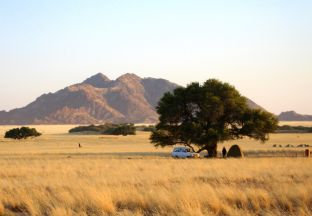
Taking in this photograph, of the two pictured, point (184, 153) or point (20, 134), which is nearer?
point (184, 153)

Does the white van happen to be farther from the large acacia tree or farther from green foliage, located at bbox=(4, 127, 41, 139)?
green foliage, located at bbox=(4, 127, 41, 139)

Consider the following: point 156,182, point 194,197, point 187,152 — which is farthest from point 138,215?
point 187,152

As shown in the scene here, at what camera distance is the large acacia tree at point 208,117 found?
165ft

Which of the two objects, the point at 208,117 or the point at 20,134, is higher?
the point at 208,117

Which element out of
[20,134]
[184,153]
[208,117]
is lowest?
[184,153]

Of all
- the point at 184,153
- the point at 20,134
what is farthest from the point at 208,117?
the point at 20,134

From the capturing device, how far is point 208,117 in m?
51.0

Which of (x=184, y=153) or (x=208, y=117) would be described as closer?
(x=184, y=153)

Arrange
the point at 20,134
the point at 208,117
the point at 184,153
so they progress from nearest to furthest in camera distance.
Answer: the point at 184,153, the point at 208,117, the point at 20,134

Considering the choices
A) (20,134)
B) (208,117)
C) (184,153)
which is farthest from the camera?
(20,134)

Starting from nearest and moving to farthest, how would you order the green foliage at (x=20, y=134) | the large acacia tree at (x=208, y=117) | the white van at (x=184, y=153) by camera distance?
1. the white van at (x=184, y=153)
2. the large acacia tree at (x=208, y=117)
3. the green foliage at (x=20, y=134)

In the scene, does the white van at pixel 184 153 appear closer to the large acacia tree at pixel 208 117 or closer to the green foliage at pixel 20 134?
the large acacia tree at pixel 208 117

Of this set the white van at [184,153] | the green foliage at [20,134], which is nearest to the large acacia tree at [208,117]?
the white van at [184,153]

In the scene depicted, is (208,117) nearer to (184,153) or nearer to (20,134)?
(184,153)
